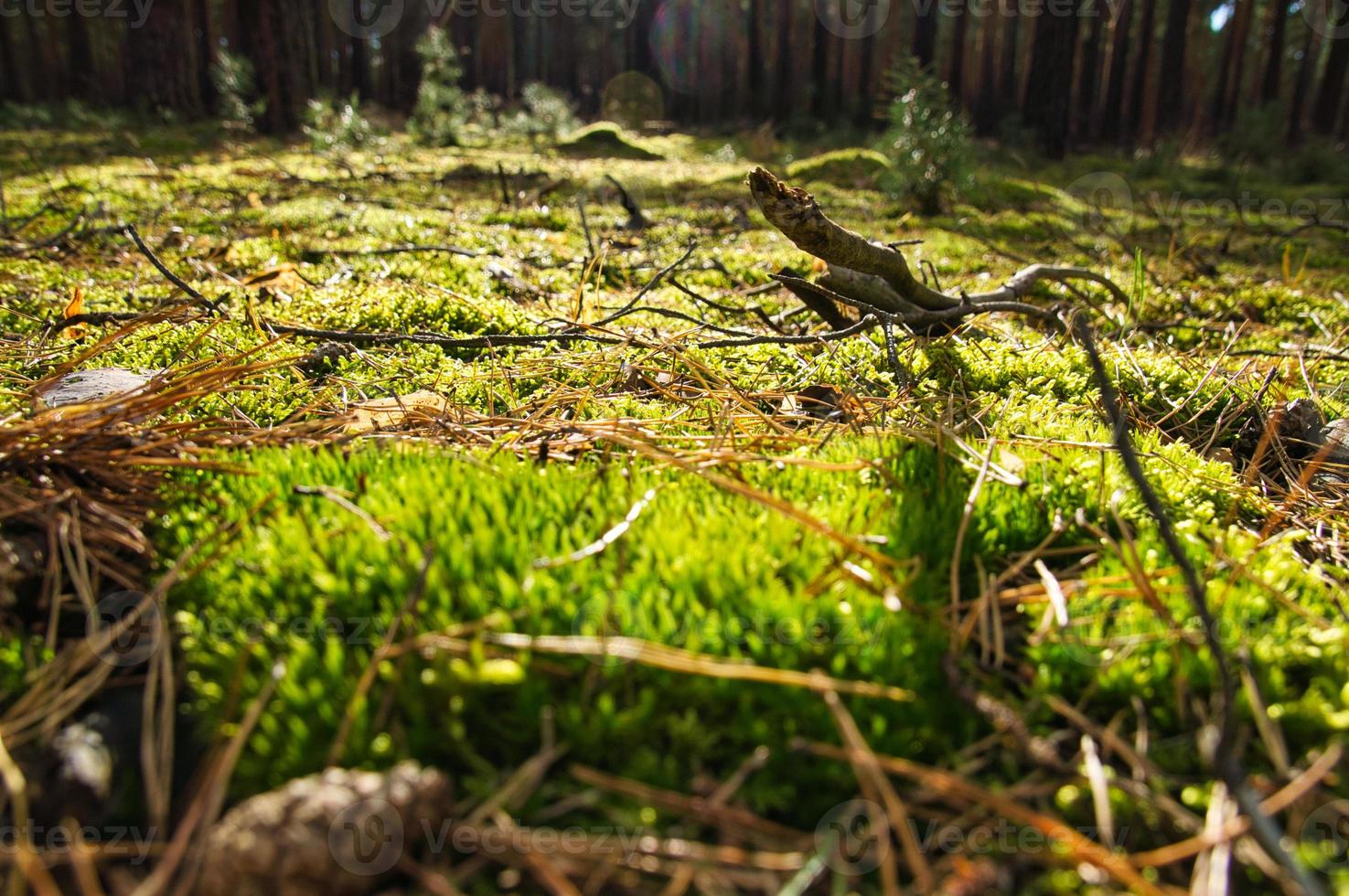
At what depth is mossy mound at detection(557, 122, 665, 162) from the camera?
13.9 meters

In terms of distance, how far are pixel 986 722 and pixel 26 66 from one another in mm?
36283

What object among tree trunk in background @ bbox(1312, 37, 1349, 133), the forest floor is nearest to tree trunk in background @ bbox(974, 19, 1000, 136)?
tree trunk in background @ bbox(1312, 37, 1349, 133)

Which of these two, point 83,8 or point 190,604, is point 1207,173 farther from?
point 83,8

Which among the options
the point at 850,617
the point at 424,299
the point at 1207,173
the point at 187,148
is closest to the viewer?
the point at 850,617

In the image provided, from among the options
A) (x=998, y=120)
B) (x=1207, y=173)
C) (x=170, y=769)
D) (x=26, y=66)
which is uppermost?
(x=26, y=66)

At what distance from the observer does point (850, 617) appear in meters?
1.39

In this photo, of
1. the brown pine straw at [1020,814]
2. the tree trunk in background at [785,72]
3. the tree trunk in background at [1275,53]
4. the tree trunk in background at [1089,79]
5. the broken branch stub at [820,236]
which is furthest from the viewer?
the tree trunk in background at [785,72]

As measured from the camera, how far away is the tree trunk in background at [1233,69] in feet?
71.6

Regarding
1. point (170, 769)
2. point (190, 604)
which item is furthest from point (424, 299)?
point (170, 769)

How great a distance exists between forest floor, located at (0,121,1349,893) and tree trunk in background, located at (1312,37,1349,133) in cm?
A: 2119

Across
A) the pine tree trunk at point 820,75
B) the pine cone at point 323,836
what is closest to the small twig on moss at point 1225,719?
the pine cone at point 323,836

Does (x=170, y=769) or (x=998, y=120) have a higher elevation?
(x=998, y=120)

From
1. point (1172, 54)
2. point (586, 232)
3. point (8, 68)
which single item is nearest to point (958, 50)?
point (1172, 54)

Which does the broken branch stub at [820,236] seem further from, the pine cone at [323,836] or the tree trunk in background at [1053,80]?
the tree trunk in background at [1053,80]
